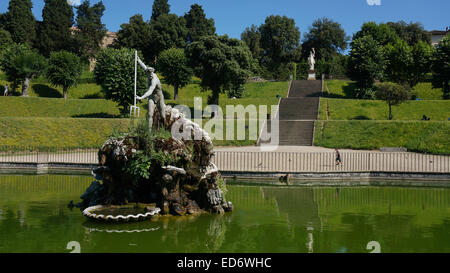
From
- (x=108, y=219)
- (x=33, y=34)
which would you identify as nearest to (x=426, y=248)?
(x=108, y=219)

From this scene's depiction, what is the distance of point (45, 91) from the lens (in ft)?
214

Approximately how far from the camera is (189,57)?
1946 inches

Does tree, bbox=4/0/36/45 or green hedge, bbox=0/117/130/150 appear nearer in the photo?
green hedge, bbox=0/117/130/150

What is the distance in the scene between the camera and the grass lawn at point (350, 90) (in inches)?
2501

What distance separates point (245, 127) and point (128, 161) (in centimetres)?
2797

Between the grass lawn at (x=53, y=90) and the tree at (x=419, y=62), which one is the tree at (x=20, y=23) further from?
the tree at (x=419, y=62)

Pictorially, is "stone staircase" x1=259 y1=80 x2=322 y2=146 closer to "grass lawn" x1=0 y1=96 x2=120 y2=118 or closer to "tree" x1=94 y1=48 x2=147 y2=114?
"tree" x1=94 y1=48 x2=147 y2=114

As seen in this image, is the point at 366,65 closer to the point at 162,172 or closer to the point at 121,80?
the point at 121,80

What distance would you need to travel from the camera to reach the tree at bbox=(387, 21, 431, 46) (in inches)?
3799

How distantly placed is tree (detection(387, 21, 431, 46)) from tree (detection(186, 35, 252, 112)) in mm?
62246

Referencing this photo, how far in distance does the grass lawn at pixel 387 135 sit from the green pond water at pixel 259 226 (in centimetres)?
1613

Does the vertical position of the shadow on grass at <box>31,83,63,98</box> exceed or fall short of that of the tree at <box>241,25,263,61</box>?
it falls short

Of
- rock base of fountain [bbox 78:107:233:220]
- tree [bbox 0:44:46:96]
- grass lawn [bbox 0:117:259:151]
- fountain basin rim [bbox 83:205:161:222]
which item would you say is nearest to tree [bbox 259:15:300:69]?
tree [bbox 0:44:46:96]

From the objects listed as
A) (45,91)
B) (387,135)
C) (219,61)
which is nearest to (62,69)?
(45,91)
